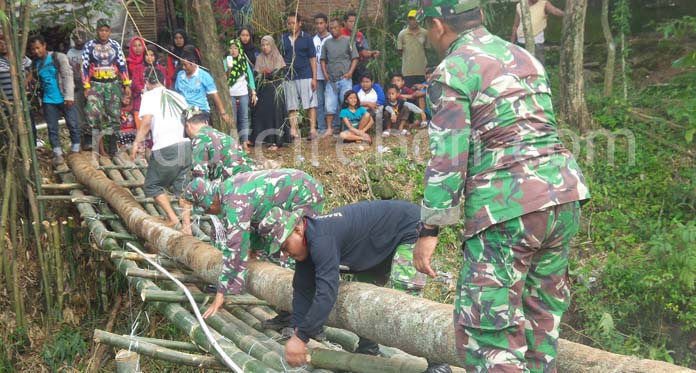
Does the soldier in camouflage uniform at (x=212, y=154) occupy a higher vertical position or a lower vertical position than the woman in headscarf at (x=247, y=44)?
lower

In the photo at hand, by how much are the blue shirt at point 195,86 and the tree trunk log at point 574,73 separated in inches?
176

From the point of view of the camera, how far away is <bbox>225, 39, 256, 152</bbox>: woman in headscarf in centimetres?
973

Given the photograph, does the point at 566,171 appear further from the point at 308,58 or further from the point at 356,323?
the point at 308,58

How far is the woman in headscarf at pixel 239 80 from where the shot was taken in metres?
9.73

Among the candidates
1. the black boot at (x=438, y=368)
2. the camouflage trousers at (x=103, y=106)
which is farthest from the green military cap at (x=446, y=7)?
the camouflage trousers at (x=103, y=106)

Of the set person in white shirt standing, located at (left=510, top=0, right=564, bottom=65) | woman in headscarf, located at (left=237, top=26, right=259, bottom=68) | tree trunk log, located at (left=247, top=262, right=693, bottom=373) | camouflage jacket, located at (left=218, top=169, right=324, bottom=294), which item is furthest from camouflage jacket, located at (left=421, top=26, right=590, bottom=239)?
person in white shirt standing, located at (left=510, top=0, right=564, bottom=65)

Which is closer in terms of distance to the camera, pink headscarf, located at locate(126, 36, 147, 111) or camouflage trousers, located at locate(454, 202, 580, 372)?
camouflage trousers, located at locate(454, 202, 580, 372)

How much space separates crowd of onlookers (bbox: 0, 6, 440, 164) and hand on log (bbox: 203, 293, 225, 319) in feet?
14.0

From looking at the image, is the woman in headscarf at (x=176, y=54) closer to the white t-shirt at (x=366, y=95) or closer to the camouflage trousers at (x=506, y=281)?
the white t-shirt at (x=366, y=95)

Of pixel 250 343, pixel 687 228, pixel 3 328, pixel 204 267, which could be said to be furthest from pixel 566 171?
pixel 3 328

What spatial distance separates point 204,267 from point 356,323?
1651 mm

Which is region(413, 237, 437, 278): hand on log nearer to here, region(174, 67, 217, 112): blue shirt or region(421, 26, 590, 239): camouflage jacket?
region(421, 26, 590, 239): camouflage jacket

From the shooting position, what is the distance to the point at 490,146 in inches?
111

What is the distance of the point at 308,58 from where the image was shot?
10.2 meters
